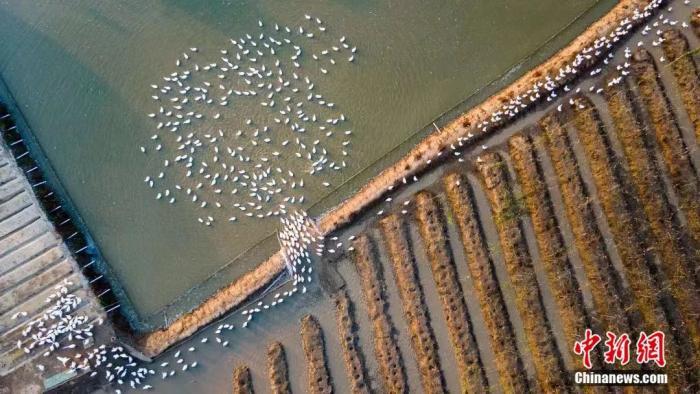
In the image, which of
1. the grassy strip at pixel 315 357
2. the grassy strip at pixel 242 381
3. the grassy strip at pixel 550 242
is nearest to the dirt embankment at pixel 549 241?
the grassy strip at pixel 550 242

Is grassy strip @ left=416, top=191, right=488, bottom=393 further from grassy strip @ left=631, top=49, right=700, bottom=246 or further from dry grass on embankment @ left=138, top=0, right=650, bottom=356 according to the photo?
grassy strip @ left=631, top=49, right=700, bottom=246

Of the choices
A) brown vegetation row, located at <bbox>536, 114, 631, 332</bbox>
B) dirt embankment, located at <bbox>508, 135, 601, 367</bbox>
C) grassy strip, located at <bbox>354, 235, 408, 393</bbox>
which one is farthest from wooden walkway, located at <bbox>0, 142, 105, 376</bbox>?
brown vegetation row, located at <bbox>536, 114, 631, 332</bbox>

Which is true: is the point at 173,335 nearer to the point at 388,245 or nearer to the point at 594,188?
the point at 388,245

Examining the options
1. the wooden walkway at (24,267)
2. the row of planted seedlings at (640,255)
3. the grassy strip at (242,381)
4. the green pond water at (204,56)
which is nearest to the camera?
the wooden walkway at (24,267)

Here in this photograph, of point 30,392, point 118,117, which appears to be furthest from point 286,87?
point 30,392

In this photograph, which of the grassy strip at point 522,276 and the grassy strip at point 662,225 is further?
the grassy strip at point 662,225

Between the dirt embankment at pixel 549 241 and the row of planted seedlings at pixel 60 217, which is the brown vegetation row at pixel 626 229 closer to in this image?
the dirt embankment at pixel 549 241

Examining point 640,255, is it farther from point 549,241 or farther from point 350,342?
point 350,342
